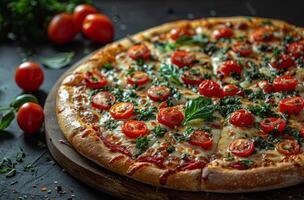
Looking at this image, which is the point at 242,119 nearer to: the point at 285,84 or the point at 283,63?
the point at 285,84

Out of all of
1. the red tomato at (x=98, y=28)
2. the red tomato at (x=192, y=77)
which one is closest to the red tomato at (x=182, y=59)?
the red tomato at (x=192, y=77)

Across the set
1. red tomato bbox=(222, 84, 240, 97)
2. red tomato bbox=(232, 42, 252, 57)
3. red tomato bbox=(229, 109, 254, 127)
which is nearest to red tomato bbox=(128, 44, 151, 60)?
red tomato bbox=(232, 42, 252, 57)

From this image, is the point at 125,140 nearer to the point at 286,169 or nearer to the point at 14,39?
the point at 286,169

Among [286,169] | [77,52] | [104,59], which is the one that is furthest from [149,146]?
[77,52]

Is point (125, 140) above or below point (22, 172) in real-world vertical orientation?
above

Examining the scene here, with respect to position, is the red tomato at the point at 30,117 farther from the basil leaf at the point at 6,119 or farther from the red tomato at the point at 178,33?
the red tomato at the point at 178,33

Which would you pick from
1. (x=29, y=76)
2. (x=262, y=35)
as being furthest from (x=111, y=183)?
(x=262, y=35)
